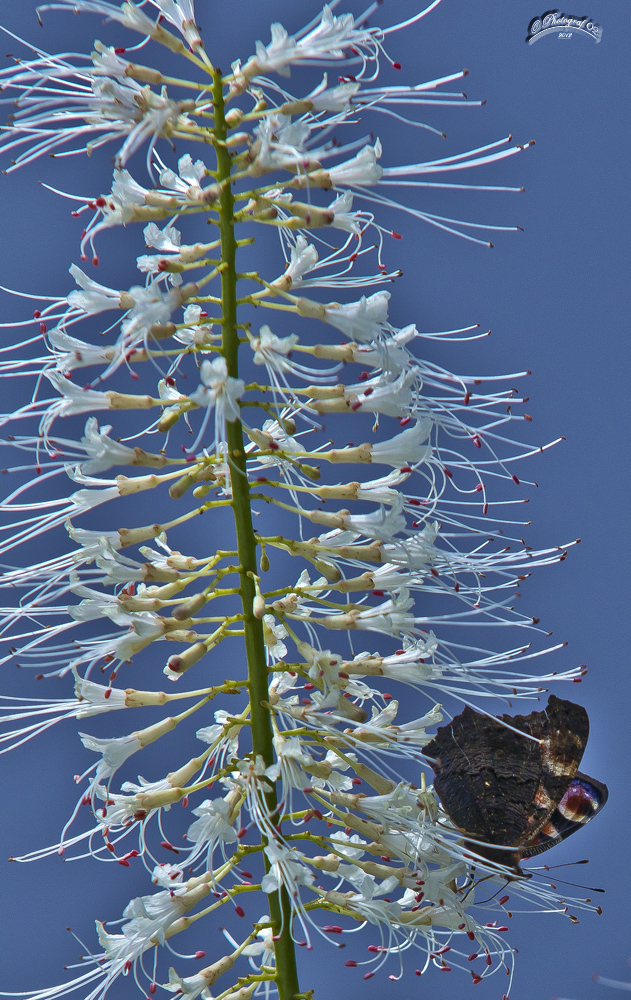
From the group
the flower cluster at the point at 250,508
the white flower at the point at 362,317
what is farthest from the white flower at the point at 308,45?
the white flower at the point at 362,317

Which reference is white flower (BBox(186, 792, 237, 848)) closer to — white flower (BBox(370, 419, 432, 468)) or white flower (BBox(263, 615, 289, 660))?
white flower (BBox(263, 615, 289, 660))

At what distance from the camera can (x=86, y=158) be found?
72.5 inches

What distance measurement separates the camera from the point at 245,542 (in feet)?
4.14

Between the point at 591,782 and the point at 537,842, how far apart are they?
0.12 metres

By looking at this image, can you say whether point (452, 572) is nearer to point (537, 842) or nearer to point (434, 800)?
point (434, 800)

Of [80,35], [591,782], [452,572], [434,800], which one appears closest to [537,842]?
[591,782]

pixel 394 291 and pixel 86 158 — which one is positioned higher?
pixel 86 158

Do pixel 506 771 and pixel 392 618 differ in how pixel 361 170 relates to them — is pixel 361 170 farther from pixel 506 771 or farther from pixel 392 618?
pixel 506 771
